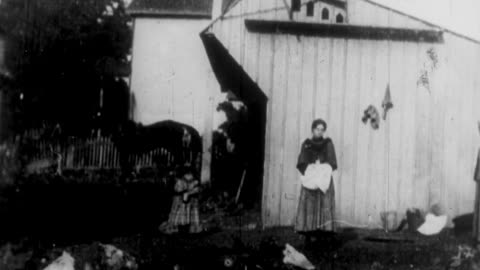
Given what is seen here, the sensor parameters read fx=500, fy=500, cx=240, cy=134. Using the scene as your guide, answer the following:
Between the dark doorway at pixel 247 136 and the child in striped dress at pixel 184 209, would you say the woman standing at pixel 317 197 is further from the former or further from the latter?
the dark doorway at pixel 247 136

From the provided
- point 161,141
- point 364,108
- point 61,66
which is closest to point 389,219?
point 364,108

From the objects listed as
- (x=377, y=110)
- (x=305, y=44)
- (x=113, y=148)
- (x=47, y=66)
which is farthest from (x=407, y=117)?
(x=47, y=66)

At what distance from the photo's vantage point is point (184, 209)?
8602 mm

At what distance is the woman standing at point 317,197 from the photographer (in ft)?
25.2

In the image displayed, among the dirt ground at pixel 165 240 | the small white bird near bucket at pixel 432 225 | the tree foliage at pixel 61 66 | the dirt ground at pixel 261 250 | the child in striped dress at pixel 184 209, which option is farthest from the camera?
the tree foliage at pixel 61 66

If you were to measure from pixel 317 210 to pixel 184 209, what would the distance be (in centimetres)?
233

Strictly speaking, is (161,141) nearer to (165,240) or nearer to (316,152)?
(165,240)

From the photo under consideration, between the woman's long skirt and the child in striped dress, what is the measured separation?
1.93 meters

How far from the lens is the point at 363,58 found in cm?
945

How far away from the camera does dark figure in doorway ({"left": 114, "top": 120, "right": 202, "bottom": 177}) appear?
53.3 feet

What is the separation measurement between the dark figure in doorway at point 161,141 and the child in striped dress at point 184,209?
6.89 m

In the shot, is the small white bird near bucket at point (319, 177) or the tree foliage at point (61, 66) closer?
the small white bird near bucket at point (319, 177)

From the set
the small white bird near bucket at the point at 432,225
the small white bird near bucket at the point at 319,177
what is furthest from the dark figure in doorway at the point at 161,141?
the small white bird near bucket at the point at 319,177

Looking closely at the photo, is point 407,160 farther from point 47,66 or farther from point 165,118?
point 47,66
